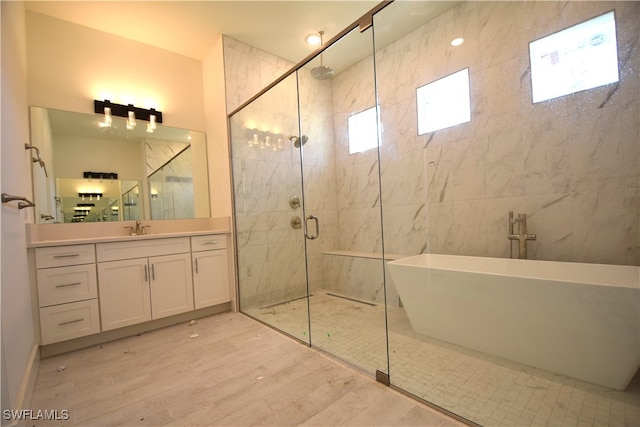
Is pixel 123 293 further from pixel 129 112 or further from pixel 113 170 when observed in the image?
pixel 129 112

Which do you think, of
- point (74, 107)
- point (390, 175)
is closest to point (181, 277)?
point (74, 107)

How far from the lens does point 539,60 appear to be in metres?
2.16

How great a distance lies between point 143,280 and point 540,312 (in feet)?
9.85

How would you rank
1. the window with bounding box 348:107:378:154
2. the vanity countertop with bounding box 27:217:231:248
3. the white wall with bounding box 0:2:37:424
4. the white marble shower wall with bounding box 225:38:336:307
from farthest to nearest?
1. the window with bounding box 348:107:378:154
2. the white marble shower wall with bounding box 225:38:336:307
3. the vanity countertop with bounding box 27:217:231:248
4. the white wall with bounding box 0:2:37:424

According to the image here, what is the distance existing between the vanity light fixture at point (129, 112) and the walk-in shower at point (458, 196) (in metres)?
0.87

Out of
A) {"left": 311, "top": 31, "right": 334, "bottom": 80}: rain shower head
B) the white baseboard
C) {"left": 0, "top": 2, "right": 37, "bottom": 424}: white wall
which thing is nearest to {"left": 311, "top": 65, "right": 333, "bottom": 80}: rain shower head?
{"left": 311, "top": 31, "right": 334, "bottom": 80}: rain shower head

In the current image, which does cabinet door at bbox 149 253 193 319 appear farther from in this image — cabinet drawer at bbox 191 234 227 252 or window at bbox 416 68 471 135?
window at bbox 416 68 471 135

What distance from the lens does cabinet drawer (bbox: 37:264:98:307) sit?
212 centimetres

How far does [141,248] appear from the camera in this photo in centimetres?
256

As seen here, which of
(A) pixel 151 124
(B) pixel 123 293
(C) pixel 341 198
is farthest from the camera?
(C) pixel 341 198

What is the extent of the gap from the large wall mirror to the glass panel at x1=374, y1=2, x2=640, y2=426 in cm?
225

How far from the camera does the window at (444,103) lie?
102 inches

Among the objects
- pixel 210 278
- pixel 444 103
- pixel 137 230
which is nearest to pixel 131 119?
pixel 137 230

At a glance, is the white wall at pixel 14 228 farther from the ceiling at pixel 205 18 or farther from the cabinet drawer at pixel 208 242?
the cabinet drawer at pixel 208 242
